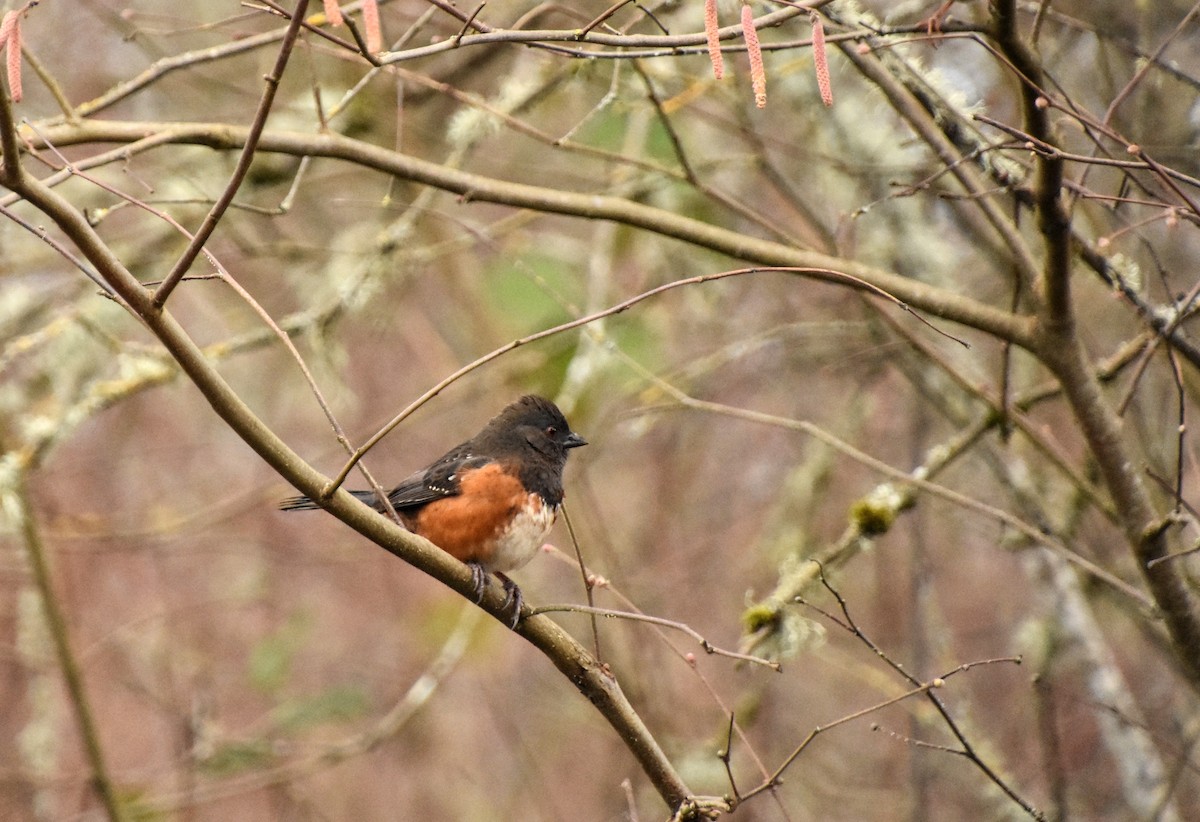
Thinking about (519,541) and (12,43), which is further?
(519,541)

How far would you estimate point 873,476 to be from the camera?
648 cm

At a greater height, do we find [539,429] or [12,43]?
[539,429]

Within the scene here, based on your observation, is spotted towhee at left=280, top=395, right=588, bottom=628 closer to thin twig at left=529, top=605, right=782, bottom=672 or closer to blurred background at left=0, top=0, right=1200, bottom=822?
blurred background at left=0, top=0, right=1200, bottom=822

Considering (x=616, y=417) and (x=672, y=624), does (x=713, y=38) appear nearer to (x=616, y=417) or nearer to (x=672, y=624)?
(x=672, y=624)

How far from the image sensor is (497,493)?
12.3 ft

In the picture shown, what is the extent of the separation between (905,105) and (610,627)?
3.14 metres

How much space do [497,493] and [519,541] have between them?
18 cm

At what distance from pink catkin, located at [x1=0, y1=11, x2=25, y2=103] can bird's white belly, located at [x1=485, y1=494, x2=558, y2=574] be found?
1924 mm

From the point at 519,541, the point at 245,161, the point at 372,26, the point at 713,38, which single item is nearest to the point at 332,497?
the point at 245,161

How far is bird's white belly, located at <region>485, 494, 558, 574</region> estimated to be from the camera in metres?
3.65

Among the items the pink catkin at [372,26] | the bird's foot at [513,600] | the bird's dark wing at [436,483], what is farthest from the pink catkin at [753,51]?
the bird's dark wing at [436,483]

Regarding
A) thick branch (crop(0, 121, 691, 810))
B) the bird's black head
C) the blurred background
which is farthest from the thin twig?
the bird's black head

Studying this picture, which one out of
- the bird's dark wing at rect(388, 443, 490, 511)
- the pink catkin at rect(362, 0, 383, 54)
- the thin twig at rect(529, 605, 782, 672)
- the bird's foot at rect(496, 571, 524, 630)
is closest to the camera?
the pink catkin at rect(362, 0, 383, 54)

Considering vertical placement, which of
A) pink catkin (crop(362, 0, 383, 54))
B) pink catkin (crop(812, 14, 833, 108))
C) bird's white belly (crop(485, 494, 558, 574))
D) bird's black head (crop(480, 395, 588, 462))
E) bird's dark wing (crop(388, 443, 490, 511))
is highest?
bird's black head (crop(480, 395, 588, 462))
